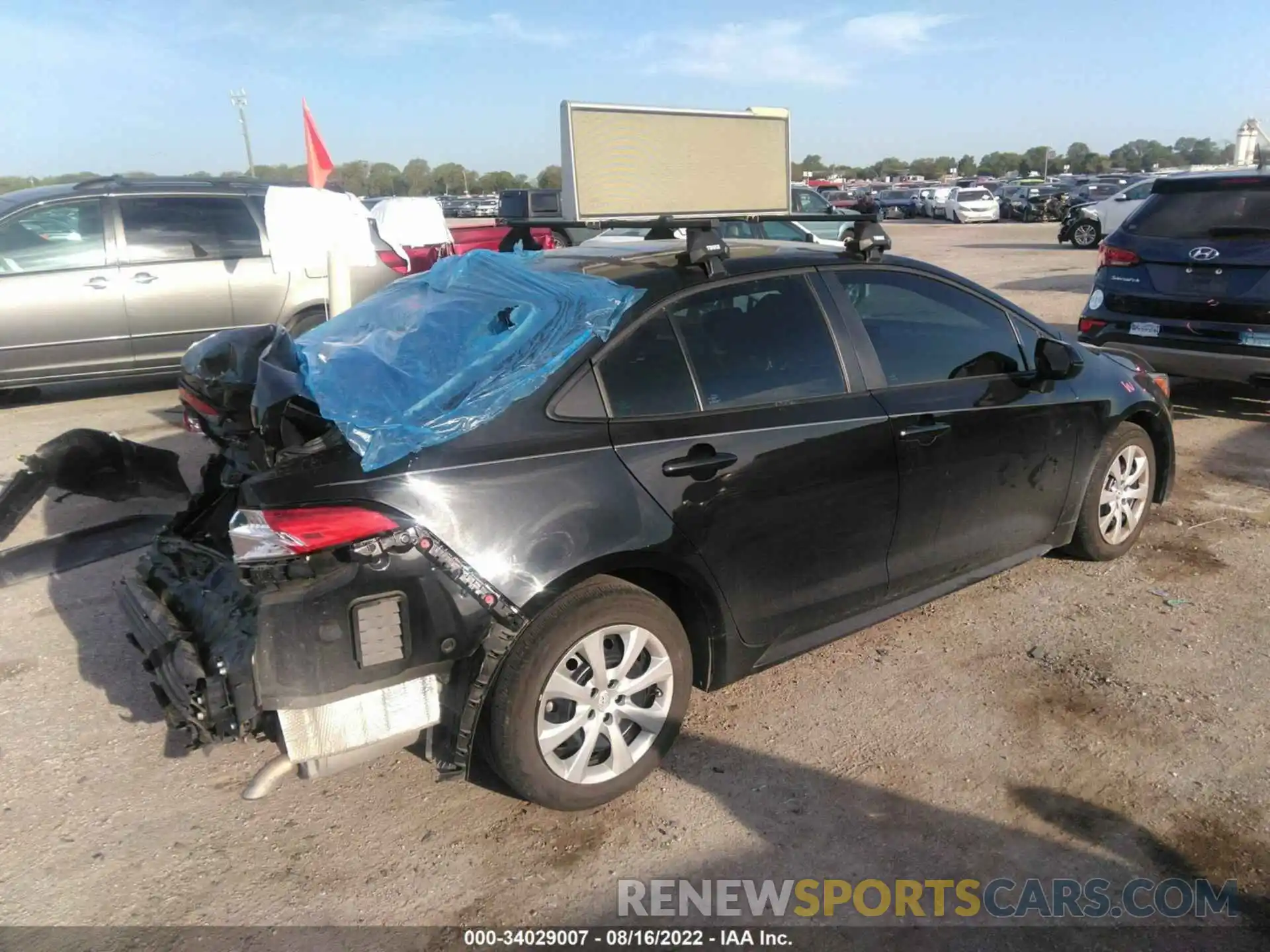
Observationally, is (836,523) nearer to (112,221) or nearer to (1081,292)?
(112,221)

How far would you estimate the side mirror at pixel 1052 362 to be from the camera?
3.90 metres

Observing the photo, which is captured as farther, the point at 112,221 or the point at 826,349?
the point at 112,221

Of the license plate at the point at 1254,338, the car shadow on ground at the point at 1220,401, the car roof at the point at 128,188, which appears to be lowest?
the car shadow on ground at the point at 1220,401

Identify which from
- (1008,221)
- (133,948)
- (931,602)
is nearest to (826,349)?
(931,602)

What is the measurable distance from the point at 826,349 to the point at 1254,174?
528 centimetres

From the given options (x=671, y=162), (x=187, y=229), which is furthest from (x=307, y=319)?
(x=671, y=162)

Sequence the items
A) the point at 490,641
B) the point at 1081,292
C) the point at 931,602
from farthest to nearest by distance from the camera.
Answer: the point at 1081,292 → the point at 931,602 → the point at 490,641

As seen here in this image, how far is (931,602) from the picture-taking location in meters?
4.25

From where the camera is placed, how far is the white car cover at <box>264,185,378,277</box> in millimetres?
5848

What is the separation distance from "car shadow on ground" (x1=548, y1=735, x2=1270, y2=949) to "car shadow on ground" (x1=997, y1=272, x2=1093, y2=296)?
1295 centimetres

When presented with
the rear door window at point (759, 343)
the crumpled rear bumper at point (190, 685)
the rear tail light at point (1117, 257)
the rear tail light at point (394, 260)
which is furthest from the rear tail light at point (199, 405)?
the rear tail light at point (1117, 257)

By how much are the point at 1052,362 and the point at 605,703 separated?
2437 mm

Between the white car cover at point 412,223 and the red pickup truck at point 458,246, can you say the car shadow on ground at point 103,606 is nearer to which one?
the white car cover at point 412,223

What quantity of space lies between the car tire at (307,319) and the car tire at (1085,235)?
823 inches
